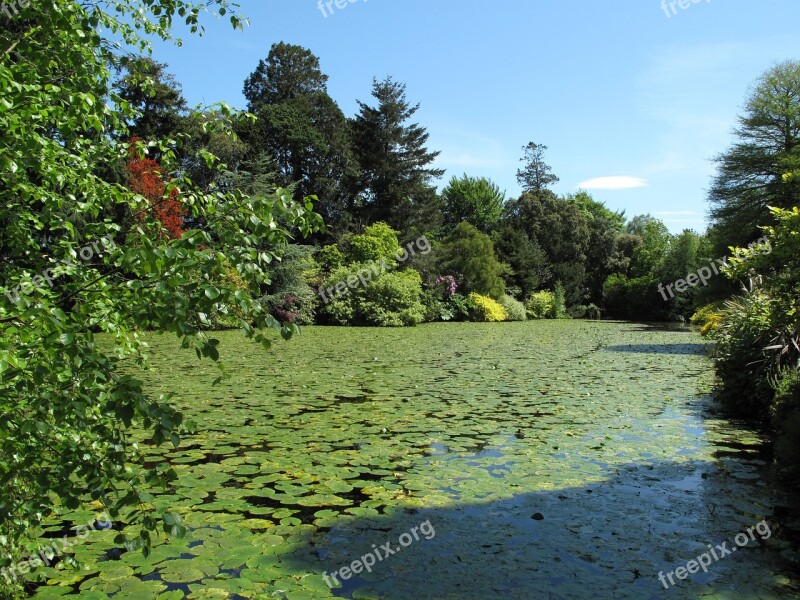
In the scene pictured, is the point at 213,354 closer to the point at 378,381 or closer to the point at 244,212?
the point at 244,212

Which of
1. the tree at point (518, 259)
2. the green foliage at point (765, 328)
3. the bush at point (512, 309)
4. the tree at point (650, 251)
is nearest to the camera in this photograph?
the green foliage at point (765, 328)

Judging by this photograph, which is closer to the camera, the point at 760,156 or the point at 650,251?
the point at 760,156

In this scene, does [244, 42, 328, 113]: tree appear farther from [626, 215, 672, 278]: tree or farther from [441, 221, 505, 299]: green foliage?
[626, 215, 672, 278]: tree

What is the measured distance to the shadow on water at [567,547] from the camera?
328 centimetres

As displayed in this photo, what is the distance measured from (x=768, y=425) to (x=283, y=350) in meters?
10.5

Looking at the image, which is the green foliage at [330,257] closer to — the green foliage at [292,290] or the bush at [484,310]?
the green foliage at [292,290]

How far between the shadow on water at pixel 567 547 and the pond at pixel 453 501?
2 cm

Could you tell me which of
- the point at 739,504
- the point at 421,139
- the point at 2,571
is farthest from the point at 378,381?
the point at 421,139

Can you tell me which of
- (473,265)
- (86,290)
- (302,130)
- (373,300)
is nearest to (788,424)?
(86,290)

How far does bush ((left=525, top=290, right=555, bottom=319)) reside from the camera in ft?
123

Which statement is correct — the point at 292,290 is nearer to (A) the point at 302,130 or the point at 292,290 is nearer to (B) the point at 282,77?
(A) the point at 302,130

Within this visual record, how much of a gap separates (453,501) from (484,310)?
27610 mm

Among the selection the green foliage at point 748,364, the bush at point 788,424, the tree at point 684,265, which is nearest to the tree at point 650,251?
the tree at point 684,265

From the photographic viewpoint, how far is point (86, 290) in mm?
2551
